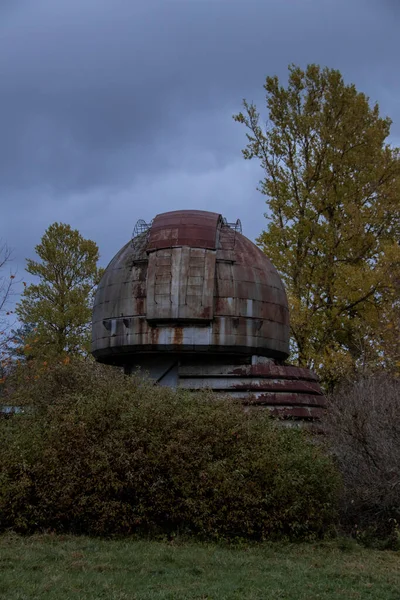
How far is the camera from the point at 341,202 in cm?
2950

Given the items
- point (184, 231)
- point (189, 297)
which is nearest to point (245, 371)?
point (189, 297)

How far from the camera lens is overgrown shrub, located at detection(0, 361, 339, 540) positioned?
12.2m

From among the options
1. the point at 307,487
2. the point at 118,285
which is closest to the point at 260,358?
the point at 118,285

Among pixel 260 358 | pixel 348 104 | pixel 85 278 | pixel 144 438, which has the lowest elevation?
pixel 144 438

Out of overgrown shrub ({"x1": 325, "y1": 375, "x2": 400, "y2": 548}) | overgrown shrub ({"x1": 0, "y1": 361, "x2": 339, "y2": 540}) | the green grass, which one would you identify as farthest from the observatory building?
the green grass

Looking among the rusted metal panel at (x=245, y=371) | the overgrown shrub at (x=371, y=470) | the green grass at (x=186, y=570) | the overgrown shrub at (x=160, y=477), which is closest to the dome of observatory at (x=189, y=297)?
the rusted metal panel at (x=245, y=371)

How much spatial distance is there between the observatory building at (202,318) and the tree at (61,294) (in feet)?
46.1

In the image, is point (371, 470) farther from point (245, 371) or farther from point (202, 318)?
point (202, 318)

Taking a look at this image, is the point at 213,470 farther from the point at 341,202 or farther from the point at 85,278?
the point at 85,278

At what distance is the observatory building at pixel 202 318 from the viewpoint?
19.5 meters

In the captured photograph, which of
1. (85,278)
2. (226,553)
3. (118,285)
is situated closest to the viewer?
(226,553)

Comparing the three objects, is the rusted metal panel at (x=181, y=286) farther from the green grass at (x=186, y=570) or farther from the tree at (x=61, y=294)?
the tree at (x=61, y=294)

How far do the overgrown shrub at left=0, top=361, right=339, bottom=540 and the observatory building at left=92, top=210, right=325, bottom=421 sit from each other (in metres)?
A: 5.49

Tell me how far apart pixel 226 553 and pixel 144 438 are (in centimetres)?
271
